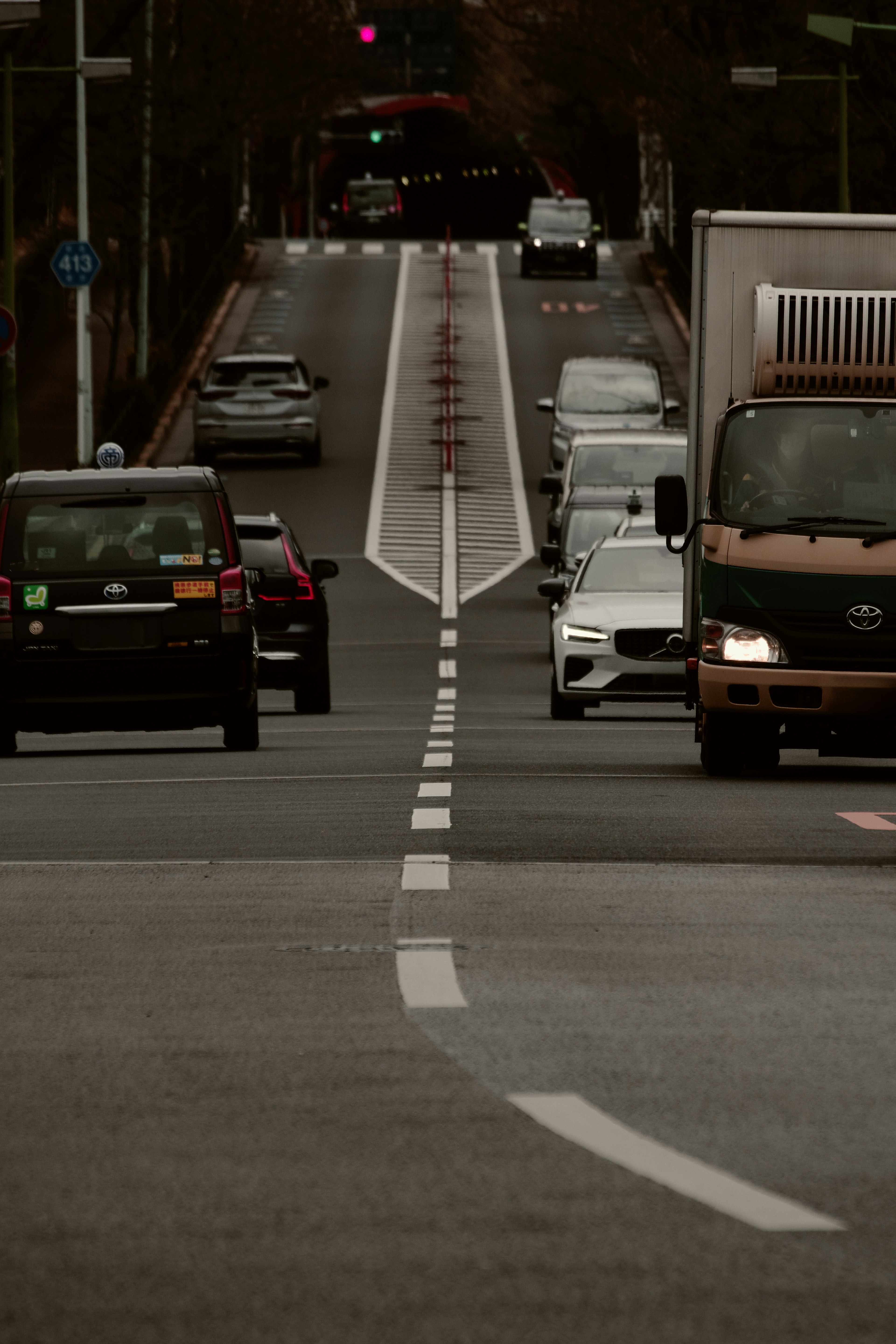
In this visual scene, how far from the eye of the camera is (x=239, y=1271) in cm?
441

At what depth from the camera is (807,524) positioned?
13719mm

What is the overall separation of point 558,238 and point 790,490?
5751 cm

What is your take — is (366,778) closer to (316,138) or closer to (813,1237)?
(813,1237)

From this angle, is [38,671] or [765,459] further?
[38,671]

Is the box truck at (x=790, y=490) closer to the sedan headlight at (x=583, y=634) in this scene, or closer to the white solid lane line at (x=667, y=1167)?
the sedan headlight at (x=583, y=634)

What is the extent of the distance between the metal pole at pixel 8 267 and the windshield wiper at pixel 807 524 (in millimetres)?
24853

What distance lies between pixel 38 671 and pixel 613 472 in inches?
649

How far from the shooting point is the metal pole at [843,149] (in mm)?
43344

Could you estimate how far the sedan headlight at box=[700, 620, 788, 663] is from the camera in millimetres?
13656

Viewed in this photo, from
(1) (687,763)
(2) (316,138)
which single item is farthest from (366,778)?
(2) (316,138)

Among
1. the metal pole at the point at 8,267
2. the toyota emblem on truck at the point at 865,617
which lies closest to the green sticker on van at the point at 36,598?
the toyota emblem on truck at the point at 865,617

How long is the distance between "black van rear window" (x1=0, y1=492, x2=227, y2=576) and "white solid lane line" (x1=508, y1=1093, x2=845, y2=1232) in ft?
35.4

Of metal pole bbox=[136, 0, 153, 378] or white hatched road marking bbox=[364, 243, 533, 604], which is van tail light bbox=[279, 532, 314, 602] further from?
metal pole bbox=[136, 0, 153, 378]

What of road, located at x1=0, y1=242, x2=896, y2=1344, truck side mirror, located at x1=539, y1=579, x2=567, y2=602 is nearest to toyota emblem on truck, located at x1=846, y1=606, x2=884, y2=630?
road, located at x1=0, y1=242, x2=896, y2=1344
